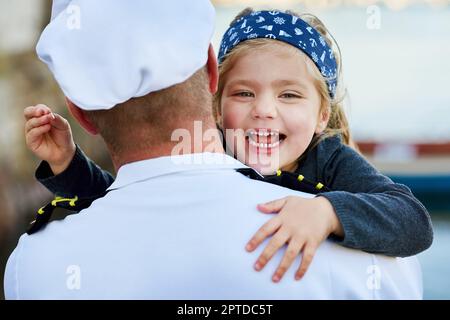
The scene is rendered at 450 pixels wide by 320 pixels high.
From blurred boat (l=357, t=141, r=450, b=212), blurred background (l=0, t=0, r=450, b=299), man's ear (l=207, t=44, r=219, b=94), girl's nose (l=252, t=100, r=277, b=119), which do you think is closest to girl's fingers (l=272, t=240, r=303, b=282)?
man's ear (l=207, t=44, r=219, b=94)

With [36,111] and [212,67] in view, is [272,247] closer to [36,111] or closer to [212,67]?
[212,67]

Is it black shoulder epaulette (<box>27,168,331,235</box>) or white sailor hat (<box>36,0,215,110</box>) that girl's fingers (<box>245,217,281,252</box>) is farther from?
white sailor hat (<box>36,0,215,110</box>)

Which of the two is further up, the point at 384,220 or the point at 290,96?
the point at 290,96

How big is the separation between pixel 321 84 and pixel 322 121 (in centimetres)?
13

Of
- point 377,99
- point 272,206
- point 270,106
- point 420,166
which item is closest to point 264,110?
point 270,106

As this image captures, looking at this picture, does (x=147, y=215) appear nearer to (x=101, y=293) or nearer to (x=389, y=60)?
(x=101, y=293)

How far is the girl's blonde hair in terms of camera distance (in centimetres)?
181

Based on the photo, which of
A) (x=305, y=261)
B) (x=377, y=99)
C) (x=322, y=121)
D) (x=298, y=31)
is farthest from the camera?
(x=377, y=99)

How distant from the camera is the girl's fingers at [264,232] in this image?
115 cm

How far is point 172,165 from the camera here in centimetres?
124

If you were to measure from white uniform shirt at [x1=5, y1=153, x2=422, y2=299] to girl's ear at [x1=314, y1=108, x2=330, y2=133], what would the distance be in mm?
677

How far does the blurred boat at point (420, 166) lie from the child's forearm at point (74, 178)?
6699 millimetres

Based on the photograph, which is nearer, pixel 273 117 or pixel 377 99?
pixel 273 117

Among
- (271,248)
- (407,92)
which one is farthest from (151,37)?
(407,92)
